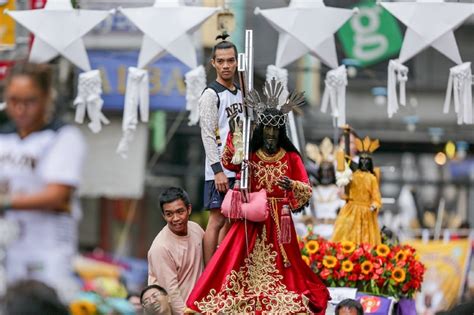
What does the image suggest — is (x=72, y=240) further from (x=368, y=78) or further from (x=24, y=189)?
(x=368, y=78)

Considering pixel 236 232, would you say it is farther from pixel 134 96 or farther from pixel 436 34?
pixel 134 96

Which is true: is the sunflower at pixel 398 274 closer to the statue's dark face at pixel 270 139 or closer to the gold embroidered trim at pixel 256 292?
the gold embroidered trim at pixel 256 292

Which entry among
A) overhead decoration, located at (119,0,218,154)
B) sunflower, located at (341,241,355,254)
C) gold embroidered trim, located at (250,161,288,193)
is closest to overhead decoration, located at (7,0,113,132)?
overhead decoration, located at (119,0,218,154)

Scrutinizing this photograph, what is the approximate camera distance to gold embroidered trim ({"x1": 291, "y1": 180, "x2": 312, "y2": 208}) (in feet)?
36.4

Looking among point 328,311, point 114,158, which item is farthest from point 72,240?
point 114,158

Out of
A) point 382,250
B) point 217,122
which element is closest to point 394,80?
point 382,250

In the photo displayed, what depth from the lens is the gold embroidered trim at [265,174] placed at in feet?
36.8

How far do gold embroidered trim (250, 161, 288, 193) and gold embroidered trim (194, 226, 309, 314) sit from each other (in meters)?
0.35

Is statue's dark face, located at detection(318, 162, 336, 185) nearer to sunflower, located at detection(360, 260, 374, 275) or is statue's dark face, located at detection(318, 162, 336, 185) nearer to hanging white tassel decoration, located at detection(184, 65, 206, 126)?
hanging white tassel decoration, located at detection(184, 65, 206, 126)

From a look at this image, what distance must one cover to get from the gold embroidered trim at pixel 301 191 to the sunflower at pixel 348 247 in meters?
2.06

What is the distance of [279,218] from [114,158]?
13.1 m

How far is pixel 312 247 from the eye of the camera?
13211mm

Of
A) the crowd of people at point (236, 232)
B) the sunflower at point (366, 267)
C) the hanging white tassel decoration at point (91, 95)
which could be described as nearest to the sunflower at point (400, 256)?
the sunflower at point (366, 267)

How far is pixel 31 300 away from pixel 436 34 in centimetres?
931
